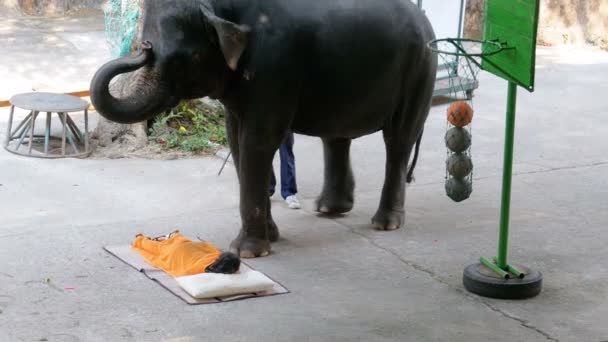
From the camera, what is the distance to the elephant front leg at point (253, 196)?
7379mm

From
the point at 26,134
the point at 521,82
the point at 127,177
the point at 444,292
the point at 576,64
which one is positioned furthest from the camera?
the point at 576,64

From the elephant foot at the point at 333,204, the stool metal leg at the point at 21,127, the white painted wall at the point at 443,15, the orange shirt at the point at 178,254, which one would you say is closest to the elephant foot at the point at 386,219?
the elephant foot at the point at 333,204

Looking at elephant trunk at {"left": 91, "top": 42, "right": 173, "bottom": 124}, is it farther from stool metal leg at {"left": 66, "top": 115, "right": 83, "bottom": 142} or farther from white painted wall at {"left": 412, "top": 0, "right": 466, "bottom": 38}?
white painted wall at {"left": 412, "top": 0, "right": 466, "bottom": 38}

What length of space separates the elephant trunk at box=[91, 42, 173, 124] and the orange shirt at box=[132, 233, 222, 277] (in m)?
0.89

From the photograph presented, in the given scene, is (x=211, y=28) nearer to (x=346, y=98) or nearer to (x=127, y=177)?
(x=346, y=98)

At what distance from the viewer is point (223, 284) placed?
6.72 meters

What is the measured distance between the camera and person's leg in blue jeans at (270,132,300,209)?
860 centimetres

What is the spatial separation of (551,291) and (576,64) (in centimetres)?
862

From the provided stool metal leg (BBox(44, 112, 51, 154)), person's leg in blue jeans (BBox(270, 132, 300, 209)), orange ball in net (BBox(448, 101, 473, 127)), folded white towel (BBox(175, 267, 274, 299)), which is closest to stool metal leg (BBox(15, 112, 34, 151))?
stool metal leg (BBox(44, 112, 51, 154))

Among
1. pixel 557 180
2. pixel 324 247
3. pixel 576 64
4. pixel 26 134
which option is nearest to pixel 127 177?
pixel 26 134

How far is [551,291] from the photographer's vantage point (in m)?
7.06

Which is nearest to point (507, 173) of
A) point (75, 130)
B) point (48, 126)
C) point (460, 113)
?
point (460, 113)

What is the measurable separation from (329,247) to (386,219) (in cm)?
60

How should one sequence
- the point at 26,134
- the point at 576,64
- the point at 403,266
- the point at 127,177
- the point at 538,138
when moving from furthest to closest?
the point at 576,64 → the point at 538,138 → the point at 26,134 → the point at 127,177 → the point at 403,266
